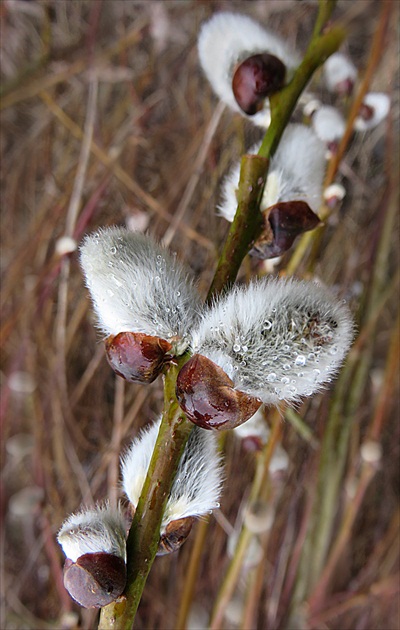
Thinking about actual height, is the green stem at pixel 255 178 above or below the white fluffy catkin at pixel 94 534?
above

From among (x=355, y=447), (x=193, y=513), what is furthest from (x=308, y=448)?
(x=193, y=513)

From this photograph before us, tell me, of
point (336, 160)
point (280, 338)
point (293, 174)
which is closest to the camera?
point (280, 338)

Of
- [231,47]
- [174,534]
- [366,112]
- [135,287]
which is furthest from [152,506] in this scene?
[366,112]

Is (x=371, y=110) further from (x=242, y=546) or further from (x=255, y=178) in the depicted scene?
(x=242, y=546)

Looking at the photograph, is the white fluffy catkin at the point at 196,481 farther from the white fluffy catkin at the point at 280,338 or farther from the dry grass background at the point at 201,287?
the dry grass background at the point at 201,287

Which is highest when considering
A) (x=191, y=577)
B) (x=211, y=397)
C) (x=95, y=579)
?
(x=211, y=397)

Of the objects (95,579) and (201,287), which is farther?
(201,287)

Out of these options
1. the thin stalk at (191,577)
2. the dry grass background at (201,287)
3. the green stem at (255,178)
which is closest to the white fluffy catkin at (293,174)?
the green stem at (255,178)

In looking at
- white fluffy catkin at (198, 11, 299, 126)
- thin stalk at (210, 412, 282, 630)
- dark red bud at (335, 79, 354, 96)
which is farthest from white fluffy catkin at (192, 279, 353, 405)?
dark red bud at (335, 79, 354, 96)
